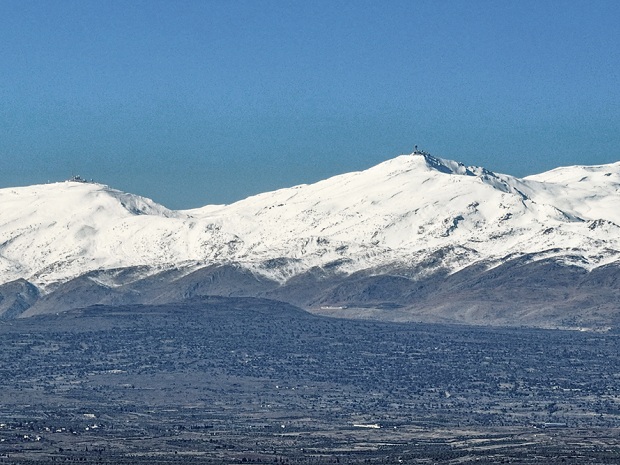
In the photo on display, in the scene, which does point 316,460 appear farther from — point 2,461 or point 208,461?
point 2,461

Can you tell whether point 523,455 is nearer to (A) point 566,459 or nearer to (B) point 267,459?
(A) point 566,459

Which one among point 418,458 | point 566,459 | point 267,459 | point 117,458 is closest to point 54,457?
point 117,458

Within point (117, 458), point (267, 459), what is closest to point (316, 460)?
point (267, 459)

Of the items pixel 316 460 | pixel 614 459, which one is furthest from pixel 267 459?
pixel 614 459

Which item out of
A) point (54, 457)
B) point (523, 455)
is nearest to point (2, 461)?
point (54, 457)

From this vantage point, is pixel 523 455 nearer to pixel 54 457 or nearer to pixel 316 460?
pixel 316 460

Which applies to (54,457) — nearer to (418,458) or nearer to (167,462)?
(167,462)
